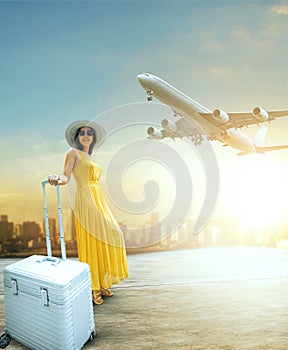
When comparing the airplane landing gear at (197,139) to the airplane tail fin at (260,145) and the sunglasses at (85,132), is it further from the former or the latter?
the sunglasses at (85,132)

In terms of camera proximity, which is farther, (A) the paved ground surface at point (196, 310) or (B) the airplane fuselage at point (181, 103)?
(B) the airplane fuselage at point (181, 103)

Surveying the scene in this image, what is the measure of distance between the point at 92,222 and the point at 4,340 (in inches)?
35.8

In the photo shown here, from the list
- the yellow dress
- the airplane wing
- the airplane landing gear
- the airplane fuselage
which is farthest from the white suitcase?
the airplane landing gear

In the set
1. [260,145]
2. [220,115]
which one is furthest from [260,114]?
[260,145]

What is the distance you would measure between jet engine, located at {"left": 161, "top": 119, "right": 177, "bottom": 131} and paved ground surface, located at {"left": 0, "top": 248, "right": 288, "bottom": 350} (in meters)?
7.68

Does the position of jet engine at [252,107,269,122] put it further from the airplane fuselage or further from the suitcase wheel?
the suitcase wheel

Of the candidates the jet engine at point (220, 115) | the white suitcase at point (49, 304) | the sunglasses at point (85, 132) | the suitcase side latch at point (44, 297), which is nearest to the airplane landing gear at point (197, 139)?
the jet engine at point (220, 115)

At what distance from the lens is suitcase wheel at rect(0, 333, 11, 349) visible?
200 cm

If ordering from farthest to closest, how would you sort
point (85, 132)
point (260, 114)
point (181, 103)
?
point (181, 103) < point (260, 114) < point (85, 132)

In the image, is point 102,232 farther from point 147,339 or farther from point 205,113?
point 205,113

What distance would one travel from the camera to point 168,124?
1176 centimetres

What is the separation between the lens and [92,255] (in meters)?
2.68

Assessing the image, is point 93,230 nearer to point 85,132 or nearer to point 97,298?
point 97,298

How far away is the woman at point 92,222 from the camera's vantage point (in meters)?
2.68
